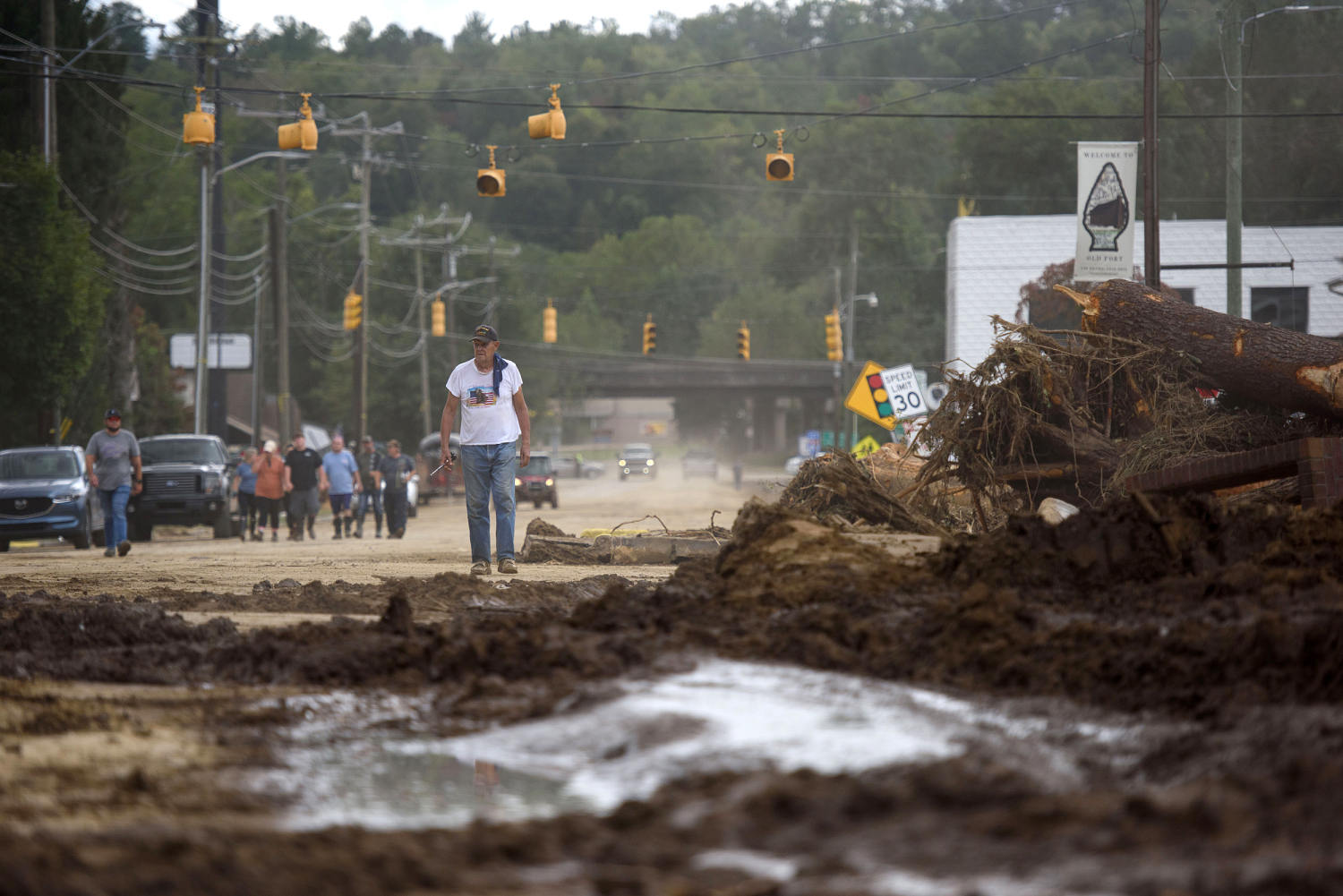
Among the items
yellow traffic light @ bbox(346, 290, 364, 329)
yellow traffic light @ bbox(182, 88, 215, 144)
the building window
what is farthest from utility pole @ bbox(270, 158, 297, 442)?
the building window

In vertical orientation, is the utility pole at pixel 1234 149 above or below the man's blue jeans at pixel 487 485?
above

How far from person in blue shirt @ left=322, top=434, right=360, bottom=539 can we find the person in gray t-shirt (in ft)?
20.5

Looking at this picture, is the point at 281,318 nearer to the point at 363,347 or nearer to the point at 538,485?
the point at 363,347

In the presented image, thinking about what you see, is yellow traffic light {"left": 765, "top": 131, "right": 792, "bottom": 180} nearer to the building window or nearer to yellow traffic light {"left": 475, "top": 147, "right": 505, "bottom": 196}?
yellow traffic light {"left": 475, "top": 147, "right": 505, "bottom": 196}

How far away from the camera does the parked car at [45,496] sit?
21391mm

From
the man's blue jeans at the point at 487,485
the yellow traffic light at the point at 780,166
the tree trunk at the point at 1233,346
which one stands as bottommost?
the man's blue jeans at the point at 487,485

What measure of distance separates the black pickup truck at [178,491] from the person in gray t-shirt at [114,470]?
6932 mm

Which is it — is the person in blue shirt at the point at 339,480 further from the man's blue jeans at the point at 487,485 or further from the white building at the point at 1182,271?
the white building at the point at 1182,271

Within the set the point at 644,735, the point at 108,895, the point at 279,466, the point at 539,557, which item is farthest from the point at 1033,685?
the point at 279,466

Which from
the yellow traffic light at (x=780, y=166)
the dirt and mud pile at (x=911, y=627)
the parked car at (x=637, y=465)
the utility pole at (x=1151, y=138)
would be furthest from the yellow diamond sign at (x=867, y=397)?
the parked car at (x=637, y=465)

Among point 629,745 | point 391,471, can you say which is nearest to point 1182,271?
point 391,471

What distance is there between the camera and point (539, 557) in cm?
1252

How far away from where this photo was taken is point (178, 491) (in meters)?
24.2

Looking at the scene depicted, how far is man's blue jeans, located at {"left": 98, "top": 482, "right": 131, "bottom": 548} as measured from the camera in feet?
54.3
